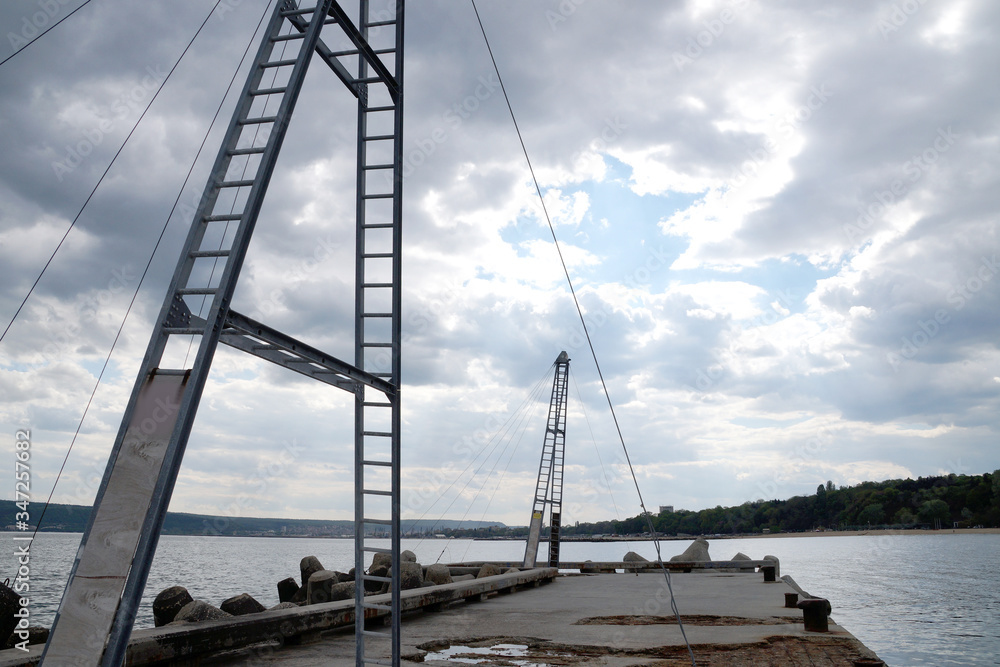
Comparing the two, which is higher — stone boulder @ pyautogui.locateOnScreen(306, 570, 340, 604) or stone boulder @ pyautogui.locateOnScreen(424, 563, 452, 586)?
stone boulder @ pyautogui.locateOnScreen(424, 563, 452, 586)

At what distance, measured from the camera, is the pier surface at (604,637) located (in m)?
9.02

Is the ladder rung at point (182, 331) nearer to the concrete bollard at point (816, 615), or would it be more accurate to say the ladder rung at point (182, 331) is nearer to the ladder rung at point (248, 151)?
the ladder rung at point (248, 151)

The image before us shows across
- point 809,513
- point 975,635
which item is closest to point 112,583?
point 975,635

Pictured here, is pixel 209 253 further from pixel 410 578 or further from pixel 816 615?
pixel 410 578

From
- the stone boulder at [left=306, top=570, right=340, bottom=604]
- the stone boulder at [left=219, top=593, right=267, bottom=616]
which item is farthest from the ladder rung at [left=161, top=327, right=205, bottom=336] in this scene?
the stone boulder at [left=306, top=570, right=340, bottom=604]

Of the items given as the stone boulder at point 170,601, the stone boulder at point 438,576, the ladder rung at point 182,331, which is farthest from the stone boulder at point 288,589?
the ladder rung at point 182,331

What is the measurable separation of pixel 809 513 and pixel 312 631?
197 metres

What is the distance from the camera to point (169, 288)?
5500 millimetres

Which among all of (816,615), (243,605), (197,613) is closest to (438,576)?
(243,605)

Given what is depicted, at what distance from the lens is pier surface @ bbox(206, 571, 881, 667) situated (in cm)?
902

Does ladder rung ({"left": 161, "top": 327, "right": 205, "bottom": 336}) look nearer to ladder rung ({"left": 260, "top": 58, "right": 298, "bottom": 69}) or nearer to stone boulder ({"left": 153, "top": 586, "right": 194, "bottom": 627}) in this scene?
ladder rung ({"left": 260, "top": 58, "right": 298, "bottom": 69})

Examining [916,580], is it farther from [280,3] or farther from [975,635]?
[280,3]

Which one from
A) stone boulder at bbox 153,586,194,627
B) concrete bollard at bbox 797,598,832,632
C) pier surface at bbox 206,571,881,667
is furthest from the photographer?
stone boulder at bbox 153,586,194,627

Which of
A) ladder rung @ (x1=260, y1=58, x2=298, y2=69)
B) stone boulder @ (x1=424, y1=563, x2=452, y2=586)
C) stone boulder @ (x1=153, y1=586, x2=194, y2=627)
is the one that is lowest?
stone boulder @ (x1=153, y1=586, x2=194, y2=627)
